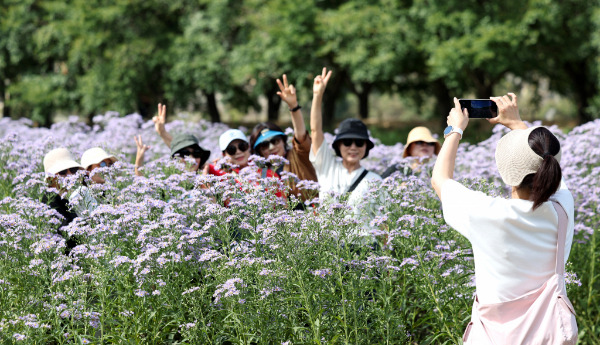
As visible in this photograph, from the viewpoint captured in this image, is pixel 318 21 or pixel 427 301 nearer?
pixel 427 301

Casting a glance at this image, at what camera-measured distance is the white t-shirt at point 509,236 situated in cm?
262

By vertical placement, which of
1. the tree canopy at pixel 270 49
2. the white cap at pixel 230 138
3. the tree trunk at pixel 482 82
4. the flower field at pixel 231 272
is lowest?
the flower field at pixel 231 272

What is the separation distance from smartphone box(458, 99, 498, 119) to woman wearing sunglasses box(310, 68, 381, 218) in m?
1.86

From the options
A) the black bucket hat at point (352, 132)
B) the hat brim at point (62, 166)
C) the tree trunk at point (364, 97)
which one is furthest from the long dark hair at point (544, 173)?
the tree trunk at point (364, 97)

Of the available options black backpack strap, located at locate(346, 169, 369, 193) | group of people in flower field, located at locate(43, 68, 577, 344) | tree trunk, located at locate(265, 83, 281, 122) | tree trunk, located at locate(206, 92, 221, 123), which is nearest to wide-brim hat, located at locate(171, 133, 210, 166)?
black backpack strap, located at locate(346, 169, 369, 193)

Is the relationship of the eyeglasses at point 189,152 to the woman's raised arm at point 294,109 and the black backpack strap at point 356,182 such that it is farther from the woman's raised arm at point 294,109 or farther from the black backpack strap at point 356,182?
the black backpack strap at point 356,182

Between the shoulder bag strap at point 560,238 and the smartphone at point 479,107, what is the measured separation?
0.72 m

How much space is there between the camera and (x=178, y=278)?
418cm

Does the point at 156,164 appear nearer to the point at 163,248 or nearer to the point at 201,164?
the point at 201,164

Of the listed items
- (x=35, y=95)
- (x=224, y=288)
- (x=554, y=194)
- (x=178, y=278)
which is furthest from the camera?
(x=35, y=95)

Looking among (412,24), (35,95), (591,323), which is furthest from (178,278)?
(35,95)

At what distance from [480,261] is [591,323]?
3258 millimetres

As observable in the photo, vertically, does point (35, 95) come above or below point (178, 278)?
above

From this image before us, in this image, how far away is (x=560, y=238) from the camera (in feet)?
8.71
